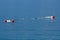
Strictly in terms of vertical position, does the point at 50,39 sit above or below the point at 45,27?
below

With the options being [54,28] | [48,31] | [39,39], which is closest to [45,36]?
[39,39]

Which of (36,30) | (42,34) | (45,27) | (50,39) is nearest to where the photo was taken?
(50,39)

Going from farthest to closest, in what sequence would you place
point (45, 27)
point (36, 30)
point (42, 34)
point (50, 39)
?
point (45, 27) → point (36, 30) → point (42, 34) → point (50, 39)

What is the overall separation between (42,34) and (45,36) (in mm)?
1530

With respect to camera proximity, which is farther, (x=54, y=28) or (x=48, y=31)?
(x=54, y=28)

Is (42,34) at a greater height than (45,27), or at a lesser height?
lesser

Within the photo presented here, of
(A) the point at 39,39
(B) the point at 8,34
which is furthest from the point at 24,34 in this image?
(A) the point at 39,39

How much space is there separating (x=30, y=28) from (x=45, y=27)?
1628 millimetres

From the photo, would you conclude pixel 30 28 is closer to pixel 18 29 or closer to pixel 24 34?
pixel 18 29

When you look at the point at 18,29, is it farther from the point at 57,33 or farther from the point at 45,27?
the point at 57,33

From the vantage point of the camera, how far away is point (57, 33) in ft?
101

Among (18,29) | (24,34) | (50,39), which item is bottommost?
(50,39)

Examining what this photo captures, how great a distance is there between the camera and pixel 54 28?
3444 centimetres

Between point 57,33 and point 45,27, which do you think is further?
point 45,27
